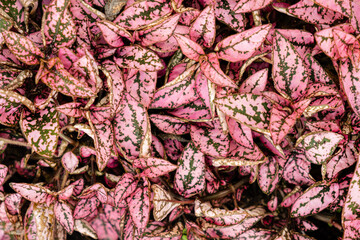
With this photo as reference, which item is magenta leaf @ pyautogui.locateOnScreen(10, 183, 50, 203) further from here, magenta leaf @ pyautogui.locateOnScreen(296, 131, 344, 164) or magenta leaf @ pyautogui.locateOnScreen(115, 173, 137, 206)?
magenta leaf @ pyautogui.locateOnScreen(296, 131, 344, 164)

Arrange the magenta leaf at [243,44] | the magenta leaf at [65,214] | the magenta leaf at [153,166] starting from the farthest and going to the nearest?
the magenta leaf at [65,214] → the magenta leaf at [153,166] → the magenta leaf at [243,44]

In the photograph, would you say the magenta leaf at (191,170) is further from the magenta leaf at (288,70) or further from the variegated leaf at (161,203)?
the magenta leaf at (288,70)

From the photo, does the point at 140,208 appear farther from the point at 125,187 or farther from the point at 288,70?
the point at 288,70

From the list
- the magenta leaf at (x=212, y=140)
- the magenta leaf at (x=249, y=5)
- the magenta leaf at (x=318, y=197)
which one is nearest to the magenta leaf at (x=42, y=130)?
the magenta leaf at (x=212, y=140)

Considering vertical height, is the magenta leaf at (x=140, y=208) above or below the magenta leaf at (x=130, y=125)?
below

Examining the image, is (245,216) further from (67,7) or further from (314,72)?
(67,7)

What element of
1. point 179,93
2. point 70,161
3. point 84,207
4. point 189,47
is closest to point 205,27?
point 189,47
